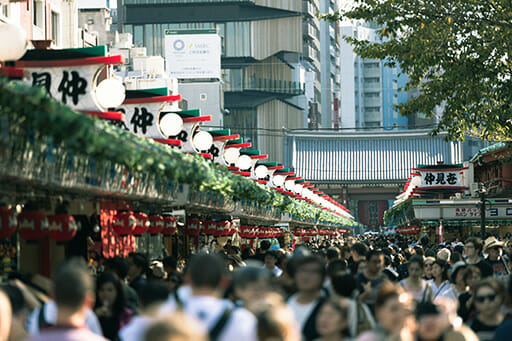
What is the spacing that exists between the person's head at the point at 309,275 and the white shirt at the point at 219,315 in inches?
55.1

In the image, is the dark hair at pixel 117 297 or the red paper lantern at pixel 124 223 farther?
the red paper lantern at pixel 124 223

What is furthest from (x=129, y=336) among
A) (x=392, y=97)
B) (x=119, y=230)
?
(x=392, y=97)

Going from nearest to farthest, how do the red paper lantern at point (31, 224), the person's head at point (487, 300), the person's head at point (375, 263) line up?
the person's head at point (487, 300) → the person's head at point (375, 263) → the red paper lantern at point (31, 224)

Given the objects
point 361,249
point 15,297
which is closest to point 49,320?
point 15,297

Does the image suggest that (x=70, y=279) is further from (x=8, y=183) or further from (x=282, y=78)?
(x=282, y=78)

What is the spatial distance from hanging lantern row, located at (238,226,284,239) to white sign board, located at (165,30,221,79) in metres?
45.1

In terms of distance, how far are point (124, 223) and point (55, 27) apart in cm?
1768

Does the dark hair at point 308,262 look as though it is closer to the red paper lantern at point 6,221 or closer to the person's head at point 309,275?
the person's head at point 309,275

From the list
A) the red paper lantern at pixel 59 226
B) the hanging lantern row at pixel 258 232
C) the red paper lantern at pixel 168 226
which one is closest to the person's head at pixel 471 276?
the red paper lantern at pixel 59 226

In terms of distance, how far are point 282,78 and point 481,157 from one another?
5369 centimetres

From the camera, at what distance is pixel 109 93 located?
13414mm

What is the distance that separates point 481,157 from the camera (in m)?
50.3

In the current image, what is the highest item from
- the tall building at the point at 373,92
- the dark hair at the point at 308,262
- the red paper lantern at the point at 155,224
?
the tall building at the point at 373,92

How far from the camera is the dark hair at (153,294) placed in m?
7.81
